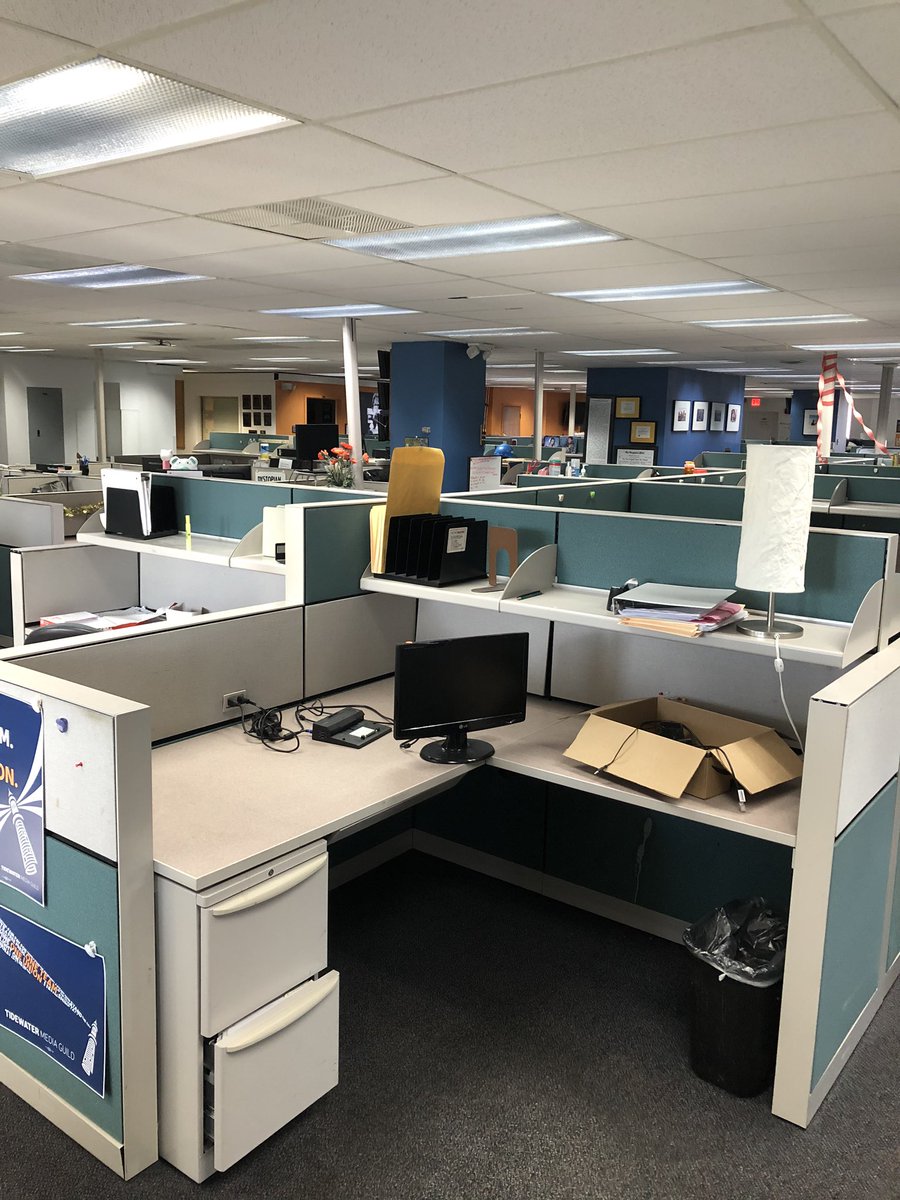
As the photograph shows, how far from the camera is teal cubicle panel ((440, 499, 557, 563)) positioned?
10.5 feet

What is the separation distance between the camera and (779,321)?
6.45 metres

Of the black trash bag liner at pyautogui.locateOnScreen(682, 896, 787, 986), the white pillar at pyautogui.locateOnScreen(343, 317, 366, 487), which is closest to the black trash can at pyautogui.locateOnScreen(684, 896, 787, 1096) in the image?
the black trash bag liner at pyautogui.locateOnScreen(682, 896, 787, 986)

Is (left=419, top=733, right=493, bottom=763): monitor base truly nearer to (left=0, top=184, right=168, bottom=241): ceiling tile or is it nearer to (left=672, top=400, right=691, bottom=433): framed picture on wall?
(left=0, top=184, right=168, bottom=241): ceiling tile

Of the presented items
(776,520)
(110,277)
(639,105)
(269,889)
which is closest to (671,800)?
(776,520)

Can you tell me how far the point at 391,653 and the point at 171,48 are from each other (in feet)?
6.91

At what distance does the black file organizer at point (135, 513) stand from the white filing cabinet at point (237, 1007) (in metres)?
2.71

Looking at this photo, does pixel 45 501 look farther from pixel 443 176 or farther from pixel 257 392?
pixel 257 392

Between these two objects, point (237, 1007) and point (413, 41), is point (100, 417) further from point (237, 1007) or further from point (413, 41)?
point (237, 1007)

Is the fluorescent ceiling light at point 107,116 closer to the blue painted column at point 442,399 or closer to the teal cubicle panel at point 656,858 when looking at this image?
the teal cubicle panel at point 656,858

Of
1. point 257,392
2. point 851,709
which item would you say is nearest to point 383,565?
point 851,709

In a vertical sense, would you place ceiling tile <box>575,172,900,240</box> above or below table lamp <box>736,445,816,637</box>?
above

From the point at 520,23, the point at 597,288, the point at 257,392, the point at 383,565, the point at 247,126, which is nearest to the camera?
the point at 520,23

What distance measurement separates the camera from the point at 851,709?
80.6 inches

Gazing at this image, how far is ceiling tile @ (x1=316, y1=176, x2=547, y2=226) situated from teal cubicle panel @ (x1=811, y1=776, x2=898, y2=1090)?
218 centimetres
